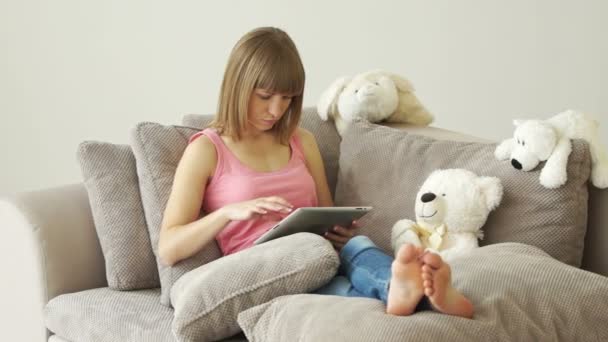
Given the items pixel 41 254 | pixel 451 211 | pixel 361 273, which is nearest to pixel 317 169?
pixel 451 211

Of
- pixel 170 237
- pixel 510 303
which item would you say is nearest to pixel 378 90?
pixel 170 237

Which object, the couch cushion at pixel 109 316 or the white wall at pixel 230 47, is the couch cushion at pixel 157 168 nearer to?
the couch cushion at pixel 109 316

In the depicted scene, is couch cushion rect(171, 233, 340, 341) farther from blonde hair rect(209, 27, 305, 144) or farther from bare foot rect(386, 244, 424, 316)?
blonde hair rect(209, 27, 305, 144)

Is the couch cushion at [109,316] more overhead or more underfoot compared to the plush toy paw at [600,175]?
more underfoot

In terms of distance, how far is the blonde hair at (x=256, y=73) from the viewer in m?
2.29

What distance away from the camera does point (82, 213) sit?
2.44 metres

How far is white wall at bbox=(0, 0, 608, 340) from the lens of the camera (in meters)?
3.09

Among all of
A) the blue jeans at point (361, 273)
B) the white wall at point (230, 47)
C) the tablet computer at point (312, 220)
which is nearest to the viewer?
the blue jeans at point (361, 273)

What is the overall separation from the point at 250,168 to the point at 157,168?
0.68 ft

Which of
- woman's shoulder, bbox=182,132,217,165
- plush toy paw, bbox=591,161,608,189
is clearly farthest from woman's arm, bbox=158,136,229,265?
plush toy paw, bbox=591,161,608,189

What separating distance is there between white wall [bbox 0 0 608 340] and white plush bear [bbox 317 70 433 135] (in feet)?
1.86

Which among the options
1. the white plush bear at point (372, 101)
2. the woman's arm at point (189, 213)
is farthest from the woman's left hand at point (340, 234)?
the white plush bear at point (372, 101)

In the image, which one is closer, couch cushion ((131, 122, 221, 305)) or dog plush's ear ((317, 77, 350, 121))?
couch cushion ((131, 122, 221, 305))

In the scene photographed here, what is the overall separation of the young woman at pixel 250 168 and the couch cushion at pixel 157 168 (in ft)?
0.15
